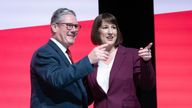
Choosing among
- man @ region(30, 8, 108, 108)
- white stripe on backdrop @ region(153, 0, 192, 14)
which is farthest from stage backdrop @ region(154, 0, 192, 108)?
man @ region(30, 8, 108, 108)

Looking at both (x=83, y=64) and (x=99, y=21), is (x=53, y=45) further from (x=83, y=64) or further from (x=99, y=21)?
(x=99, y=21)

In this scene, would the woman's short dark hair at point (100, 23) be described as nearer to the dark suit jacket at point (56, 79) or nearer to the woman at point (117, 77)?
the woman at point (117, 77)

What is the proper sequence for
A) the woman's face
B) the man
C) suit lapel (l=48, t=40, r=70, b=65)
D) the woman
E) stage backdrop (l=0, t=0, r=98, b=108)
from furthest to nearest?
stage backdrop (l=0, t=0, r=98, b=108)
the woman's face
the woman
suit lapel (l=48, t=40, r=70, b=65)
the man

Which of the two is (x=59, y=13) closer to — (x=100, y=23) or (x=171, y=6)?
(x=100, y=23)

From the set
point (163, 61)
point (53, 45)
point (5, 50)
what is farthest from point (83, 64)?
point (5, 50)

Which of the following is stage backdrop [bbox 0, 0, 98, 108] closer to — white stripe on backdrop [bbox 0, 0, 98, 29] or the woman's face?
white stripe on backdrop [bbox 0, 0, 98, 29]

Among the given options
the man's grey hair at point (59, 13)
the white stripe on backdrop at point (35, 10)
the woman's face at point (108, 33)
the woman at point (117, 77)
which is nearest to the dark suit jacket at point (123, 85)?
the woman at point (117, 77)

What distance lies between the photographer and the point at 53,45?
6.20ft

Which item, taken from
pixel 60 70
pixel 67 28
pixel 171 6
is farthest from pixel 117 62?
pixel 171 6

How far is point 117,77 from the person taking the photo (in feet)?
7.17

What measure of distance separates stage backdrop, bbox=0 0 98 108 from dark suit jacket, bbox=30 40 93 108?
3.15 ft

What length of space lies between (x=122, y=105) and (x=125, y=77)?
14 cm

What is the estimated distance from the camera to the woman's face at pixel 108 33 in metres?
2.31

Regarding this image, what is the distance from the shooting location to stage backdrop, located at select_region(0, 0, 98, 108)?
2834 millimetres
